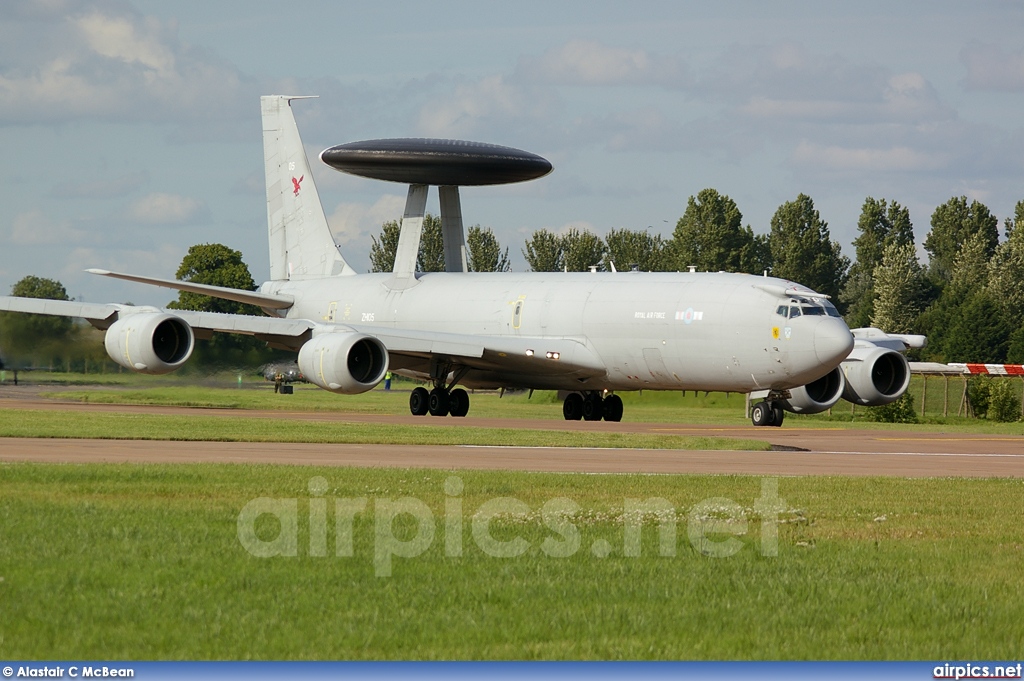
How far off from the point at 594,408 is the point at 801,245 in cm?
7673

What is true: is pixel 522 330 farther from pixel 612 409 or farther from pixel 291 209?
pixel 291 209

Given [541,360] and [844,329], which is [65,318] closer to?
[541,360]

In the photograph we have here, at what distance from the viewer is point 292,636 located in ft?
25.9

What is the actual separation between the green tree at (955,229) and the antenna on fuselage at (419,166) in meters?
78.9

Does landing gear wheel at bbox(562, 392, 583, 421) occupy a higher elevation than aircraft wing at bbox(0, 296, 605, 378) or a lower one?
lower

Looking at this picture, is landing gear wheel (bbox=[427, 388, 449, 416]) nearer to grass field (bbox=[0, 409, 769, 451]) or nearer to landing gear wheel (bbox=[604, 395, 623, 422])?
landing gear wheel (bbox=[604, 395, 623, 422])

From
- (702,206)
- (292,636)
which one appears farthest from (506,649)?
(702,206)

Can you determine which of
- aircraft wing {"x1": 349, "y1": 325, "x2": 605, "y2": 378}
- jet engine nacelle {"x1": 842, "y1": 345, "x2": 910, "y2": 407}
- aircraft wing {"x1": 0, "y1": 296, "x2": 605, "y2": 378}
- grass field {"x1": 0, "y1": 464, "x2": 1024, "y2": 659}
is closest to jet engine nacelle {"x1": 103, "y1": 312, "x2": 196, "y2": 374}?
aircraft wing {"x1": 0, "y1": 296, "x2": 605, "y2": 378}

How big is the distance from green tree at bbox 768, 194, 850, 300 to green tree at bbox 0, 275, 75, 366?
3145 inches

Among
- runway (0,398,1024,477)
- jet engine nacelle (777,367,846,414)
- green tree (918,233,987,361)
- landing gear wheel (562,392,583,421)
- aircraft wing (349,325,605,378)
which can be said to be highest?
green tree (918,233,987,361)

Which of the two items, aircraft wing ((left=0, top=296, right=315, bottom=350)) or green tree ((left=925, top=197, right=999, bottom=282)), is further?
green tree ((left=925, top=197, right=999, bottom=282))

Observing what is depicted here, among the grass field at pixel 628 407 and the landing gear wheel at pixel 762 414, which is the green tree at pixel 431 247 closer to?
the grass field at pixel 628 407

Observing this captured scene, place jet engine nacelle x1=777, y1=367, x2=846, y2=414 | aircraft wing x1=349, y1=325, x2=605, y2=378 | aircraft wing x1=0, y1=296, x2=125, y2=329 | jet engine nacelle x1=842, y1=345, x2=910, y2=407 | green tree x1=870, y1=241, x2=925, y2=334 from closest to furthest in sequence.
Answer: jet engine nacelle x1=777, y1=367, x2=846, y2=414 < jet engine nacelle x1=842, y1=345, x2=910, y2=407 < aircraft wing x1=0, y1=296, x2=125, y2=329 < aircraft wing x1=349, y1=325, x2=605, y2=378 < green tree x1=870, y1=241, x2=925, y2=334

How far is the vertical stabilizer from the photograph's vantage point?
4847cm
